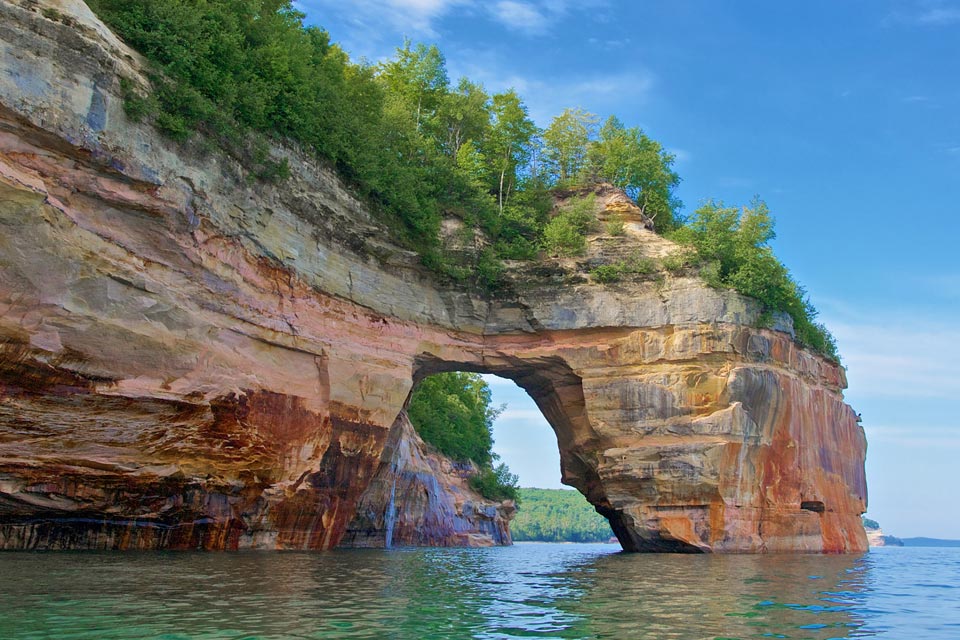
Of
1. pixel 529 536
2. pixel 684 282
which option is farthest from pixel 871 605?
pixel 529 536

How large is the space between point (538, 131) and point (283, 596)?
24863mm

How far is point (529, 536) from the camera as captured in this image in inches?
5020

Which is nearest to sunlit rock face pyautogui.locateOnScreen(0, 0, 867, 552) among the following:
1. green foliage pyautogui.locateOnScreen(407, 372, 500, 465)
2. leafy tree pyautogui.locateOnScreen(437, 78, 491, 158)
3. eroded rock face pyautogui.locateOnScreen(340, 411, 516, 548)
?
eroded rock face pyautogui.locateOnScreen(340, 411, 516, 548)

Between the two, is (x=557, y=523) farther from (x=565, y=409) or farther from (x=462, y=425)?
(x=565, y=409)

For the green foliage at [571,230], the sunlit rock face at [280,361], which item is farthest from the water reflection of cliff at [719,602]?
the green foliage at [571,230]

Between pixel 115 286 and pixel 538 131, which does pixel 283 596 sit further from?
pixel 538 131

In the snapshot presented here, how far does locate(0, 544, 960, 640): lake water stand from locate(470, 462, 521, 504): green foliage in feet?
116

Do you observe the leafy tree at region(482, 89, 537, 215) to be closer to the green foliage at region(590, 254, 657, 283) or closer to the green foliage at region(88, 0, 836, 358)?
the green foliage at region(88, 0, 836, 358)

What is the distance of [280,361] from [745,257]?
15607mm

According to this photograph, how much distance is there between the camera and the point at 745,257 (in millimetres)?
26047

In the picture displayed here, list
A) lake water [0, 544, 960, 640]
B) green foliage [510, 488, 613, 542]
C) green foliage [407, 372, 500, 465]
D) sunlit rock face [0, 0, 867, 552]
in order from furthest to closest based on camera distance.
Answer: green foliage [510, 488, 613, 542] < green foliage [407, 372, 500, 465] < sunlit rock face [0, 0, 867, 552] < lake water [0, 544, 960, 640]

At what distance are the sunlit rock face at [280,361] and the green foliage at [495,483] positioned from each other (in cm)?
2083

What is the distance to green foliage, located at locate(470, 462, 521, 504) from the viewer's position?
51000 mm

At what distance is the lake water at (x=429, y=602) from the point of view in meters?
7.68
